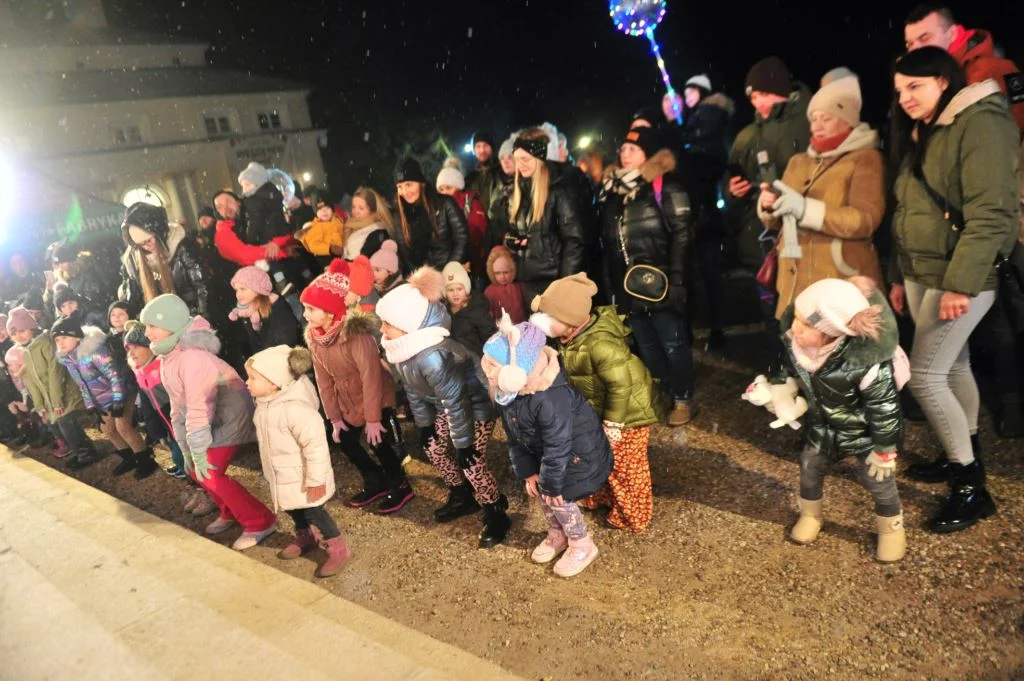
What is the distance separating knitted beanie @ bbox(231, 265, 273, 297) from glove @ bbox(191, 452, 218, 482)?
1.49 m

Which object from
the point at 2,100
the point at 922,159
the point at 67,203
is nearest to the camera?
the point at 922,159

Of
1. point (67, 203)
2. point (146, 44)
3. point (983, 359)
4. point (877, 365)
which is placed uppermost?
point (146, 44)

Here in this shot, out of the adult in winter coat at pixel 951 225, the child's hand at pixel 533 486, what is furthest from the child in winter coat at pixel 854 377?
the child's hand at pixel 533 486

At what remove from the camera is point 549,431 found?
3.23 metres

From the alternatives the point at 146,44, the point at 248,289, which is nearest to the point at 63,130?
the point at 146,44

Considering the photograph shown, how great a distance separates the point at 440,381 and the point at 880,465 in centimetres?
236

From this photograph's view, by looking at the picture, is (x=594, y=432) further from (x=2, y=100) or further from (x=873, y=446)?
(x=2, y=100)

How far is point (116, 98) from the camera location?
2852 centimetres

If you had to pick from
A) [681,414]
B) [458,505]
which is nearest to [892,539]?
[681,414]

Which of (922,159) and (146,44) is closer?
(922,159)

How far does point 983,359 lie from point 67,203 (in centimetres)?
1742

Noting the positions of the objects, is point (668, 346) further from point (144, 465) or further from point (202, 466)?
point (144, 465)

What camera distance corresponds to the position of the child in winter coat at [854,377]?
2750 millimetres

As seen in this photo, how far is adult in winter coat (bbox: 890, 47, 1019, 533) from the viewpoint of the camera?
2830 millimetres
